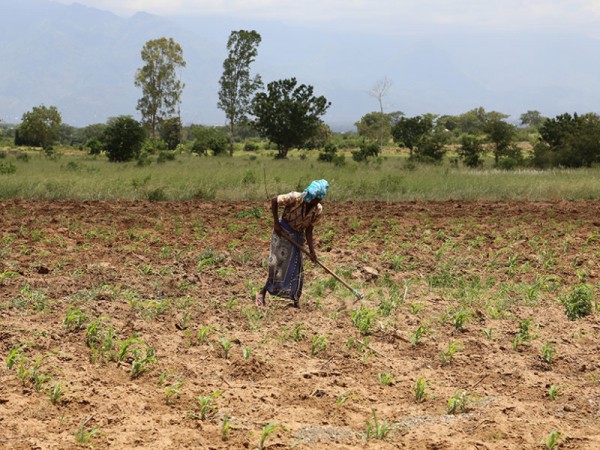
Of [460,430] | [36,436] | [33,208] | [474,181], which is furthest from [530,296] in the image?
[474,181]

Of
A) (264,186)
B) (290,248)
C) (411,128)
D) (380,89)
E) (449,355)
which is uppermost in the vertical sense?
(380,89)

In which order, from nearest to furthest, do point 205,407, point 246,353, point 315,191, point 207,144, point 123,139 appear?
point 205,407 < point 246,353 < point 315,191 < point 123,139 < point 207,144

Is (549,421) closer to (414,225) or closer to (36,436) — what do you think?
(36,436)

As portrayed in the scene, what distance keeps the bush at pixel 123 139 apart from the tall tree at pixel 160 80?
19841 mm

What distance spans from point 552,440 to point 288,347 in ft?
8.10

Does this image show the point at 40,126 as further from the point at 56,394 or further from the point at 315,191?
the point at 56,394

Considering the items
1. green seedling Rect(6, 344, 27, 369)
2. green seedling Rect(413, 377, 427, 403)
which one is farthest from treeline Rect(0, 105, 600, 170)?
green seedling Rect(6, 344, 27, 369)

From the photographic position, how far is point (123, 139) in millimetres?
29094

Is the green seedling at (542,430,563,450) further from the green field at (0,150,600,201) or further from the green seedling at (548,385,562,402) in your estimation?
the green field at (0,150,600,201)

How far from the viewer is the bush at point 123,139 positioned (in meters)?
29.0

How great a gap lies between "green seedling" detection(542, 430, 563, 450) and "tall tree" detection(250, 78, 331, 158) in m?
31.6

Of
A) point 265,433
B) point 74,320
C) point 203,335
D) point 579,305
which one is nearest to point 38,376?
point 74,320

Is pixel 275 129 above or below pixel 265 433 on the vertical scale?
above

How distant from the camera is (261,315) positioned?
7188mm
